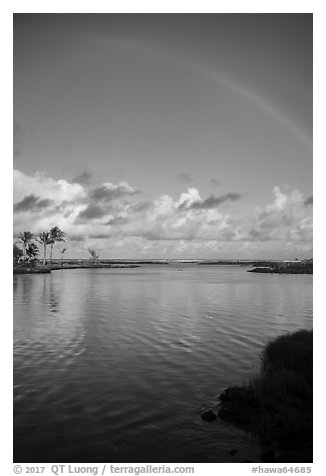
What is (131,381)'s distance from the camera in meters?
22.1

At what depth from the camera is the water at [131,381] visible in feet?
47.0

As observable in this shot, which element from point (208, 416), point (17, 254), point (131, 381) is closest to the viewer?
point (208, 416)

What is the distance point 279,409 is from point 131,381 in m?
8.90

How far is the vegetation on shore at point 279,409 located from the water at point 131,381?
66 cm

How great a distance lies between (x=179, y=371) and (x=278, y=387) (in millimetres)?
7531

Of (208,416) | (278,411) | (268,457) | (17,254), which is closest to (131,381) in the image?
(208,416)

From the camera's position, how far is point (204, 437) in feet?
49.2

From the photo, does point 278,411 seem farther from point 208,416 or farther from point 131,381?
point 131,381

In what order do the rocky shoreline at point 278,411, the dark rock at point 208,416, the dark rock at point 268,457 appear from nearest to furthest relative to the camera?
the dark rock at point 268,457 → the rocky shoreline at point 278,411 → the dark rock at point 208,416

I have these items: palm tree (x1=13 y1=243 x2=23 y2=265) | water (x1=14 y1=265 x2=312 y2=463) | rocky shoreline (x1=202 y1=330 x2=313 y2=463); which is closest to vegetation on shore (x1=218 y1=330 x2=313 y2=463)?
rocky shoreline (x1=202 y1=330 x2=313 y2=463)

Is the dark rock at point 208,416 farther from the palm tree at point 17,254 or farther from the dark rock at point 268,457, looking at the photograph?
the palm tree at point 17,254

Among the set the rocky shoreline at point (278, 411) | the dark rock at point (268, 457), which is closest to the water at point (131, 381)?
the dark rock at point (268, 457)
